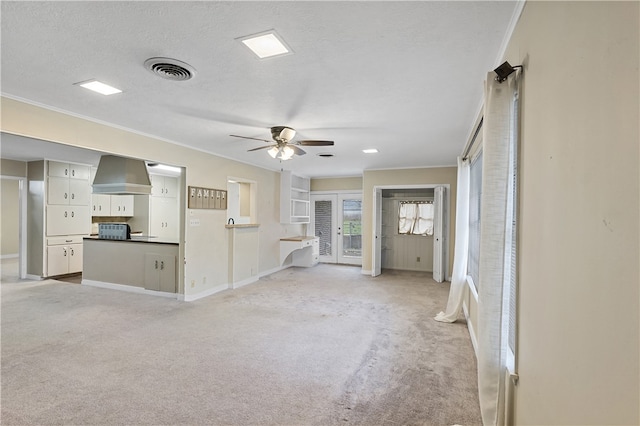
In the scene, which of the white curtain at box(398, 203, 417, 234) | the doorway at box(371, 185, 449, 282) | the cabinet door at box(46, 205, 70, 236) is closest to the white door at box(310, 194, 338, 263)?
the doorway at box(371, 185, 449, 282)

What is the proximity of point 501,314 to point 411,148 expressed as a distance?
3.65m

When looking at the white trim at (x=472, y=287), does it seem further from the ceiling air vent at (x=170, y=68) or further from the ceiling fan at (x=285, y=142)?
the ceiling air vent at (x=170, y=68)

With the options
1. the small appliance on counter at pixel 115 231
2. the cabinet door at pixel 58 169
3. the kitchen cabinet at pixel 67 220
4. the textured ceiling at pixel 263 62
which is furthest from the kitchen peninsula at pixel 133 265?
the textured ceiling at pixel 263 62

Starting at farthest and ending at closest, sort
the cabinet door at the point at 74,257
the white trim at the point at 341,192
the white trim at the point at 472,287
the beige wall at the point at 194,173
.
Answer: the white trim at the point at 341,192, the cabinet door at the point at 74,257, the white trim at the point at 472,287, the beige wall at the point at 194,173

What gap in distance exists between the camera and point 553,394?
1155mm

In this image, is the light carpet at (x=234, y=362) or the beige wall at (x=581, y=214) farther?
the light carpet at (x=234, y=362)

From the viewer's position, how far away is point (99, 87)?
270 centimetres

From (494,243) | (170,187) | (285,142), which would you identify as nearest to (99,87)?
(285,142)

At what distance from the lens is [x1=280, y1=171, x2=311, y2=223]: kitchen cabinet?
7574mm

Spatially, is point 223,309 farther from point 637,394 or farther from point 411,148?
point 637,394

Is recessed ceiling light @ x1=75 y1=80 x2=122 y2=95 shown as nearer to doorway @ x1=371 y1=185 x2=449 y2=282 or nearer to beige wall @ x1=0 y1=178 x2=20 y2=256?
doorway @ x1=371 y1=185 x2=449 y2=282

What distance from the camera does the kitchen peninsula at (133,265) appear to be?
532cm

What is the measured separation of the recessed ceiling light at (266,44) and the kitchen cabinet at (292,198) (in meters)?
5.47

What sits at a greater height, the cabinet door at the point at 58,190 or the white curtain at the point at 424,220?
the cabinet door at the point at 58,190
